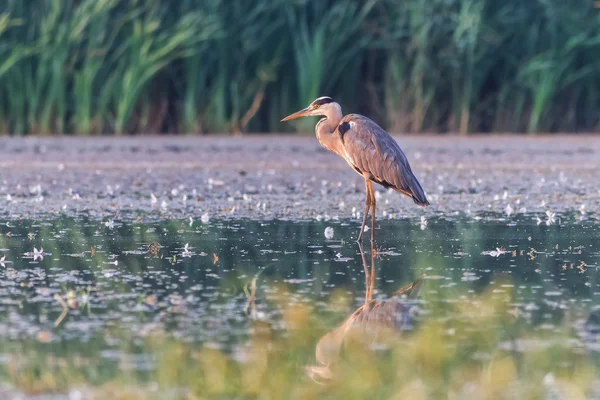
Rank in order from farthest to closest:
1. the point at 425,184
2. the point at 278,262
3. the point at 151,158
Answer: the point at 151,158
the point at 425,184
the point at 278,262

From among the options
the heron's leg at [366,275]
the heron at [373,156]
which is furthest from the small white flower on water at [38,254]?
the heron at [373,156]

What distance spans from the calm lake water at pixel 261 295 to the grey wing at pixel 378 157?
10.6 inches

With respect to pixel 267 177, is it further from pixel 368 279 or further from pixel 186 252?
pixel 368 279

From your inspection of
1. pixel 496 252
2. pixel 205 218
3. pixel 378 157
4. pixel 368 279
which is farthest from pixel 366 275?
pixel 205 218

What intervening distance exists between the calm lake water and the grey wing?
269 mm

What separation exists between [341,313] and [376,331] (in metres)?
0.34

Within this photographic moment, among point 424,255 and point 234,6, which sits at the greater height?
point 234,6

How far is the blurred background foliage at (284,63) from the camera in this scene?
12.7 metres

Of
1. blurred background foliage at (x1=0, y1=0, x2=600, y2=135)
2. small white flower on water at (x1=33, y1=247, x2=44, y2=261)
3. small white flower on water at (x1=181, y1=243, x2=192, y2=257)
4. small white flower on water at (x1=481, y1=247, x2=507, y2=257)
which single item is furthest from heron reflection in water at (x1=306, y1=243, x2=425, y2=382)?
blurred background foliage at (x1=0, y1=0, x2=600, y2=135)

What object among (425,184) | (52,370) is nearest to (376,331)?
(52,370)

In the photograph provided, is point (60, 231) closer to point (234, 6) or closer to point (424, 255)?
point (424, 255)

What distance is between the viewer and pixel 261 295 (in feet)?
16.0

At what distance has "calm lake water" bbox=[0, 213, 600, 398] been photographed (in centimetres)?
371

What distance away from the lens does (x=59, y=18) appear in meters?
12.9
